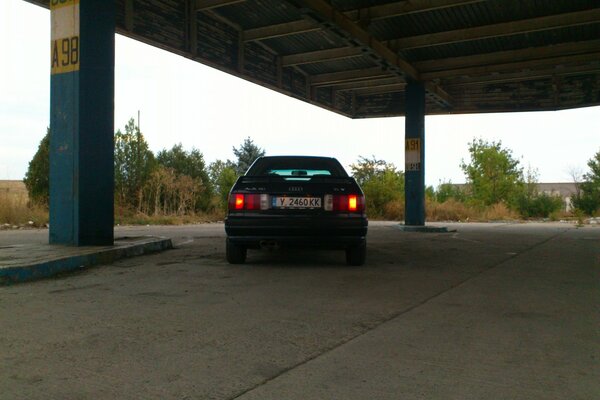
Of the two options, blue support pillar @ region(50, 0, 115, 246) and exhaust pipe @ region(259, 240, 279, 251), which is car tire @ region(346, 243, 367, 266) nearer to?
exhaust pipe @ region(259, 240, 279, 251)

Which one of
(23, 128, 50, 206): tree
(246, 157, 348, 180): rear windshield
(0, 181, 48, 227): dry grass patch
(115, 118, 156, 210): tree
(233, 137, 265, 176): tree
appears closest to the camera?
(246, 157, 348, 180): rear windshield

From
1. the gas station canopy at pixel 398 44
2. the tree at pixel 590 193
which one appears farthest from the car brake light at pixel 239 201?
the tree at pixel 590 193

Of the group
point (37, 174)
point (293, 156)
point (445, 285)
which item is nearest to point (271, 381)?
point (445, 285)

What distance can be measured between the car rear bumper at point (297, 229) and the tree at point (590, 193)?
2694cm

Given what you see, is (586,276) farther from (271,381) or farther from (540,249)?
(271,381)

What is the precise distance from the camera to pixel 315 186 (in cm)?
643

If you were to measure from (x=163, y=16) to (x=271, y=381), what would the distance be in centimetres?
1058

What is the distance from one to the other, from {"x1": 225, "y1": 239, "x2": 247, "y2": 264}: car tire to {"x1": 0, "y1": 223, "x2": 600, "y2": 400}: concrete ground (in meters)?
0.33

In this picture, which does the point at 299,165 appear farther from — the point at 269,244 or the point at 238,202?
the point at 269,244

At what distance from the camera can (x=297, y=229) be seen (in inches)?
248

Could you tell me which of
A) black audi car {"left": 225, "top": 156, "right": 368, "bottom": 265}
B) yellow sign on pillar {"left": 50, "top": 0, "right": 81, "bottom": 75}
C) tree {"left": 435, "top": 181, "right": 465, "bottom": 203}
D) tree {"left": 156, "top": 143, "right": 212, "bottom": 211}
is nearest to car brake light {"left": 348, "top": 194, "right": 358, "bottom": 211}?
black audi car {"left": 225, "top": 156, "right": 368, "bottom": 265}

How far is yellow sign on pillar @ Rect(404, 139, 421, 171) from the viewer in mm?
15188

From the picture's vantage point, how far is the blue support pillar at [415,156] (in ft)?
49.8

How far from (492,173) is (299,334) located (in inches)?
1626
